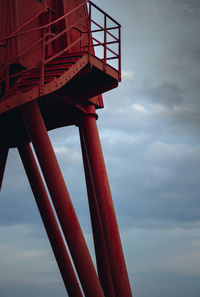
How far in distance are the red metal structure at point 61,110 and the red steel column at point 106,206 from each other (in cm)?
3

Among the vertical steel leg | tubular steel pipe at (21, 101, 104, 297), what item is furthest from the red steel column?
the vertical steel leg

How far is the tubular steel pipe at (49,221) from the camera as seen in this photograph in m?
13.8

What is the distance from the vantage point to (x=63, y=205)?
1004cm

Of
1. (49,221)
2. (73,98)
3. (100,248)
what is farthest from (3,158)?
(100,248)

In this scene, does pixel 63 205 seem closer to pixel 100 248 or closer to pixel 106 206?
pixel 106 206

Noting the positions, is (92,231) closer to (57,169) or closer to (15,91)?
(57,169)

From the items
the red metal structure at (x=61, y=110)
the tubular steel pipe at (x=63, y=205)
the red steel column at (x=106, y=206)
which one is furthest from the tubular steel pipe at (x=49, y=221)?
the tubular steel pipe at (x=63, y=205)

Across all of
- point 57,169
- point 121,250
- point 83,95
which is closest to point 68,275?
point 121,250

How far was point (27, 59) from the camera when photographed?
41.1 feet

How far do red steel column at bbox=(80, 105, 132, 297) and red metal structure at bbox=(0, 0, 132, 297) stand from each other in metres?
0.03

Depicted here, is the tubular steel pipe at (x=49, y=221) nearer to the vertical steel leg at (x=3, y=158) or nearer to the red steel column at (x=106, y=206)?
the vertical steel leg at (x=3, y=158)

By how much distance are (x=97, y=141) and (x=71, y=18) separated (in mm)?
4779

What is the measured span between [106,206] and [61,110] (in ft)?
12.4

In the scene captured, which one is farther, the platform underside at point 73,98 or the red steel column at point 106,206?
the platform underside at point 73,98
